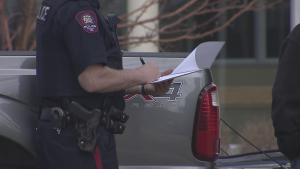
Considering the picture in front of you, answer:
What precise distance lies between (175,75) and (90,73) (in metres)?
0.41

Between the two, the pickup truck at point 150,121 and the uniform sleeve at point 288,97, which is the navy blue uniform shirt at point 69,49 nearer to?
the pickup truck at point 150,121

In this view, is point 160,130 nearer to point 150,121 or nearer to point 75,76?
point 150,121

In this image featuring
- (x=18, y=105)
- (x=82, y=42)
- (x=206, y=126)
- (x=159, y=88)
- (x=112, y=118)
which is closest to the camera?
(x=82, y=42)

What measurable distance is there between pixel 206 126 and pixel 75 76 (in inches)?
36.6

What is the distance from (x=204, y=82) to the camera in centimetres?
235

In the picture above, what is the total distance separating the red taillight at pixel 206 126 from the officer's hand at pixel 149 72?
544 millimetres

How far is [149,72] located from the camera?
1.84m

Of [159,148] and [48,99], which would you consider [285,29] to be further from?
[48,99]

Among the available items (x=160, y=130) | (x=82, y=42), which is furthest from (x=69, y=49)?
(x=160, y=130)

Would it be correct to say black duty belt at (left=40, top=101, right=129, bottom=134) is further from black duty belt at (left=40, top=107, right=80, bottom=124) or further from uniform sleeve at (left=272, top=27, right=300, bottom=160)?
uniform sleeve at (left=272, top=27, right=300, bottom=160)

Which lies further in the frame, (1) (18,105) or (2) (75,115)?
(1) (18,105)

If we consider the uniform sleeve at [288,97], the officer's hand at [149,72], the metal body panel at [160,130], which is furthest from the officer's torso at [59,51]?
the uniform sleeve at [288,97]

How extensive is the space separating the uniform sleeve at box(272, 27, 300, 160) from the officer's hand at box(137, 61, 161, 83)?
1.94ft

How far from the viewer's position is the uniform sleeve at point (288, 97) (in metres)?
1.76
